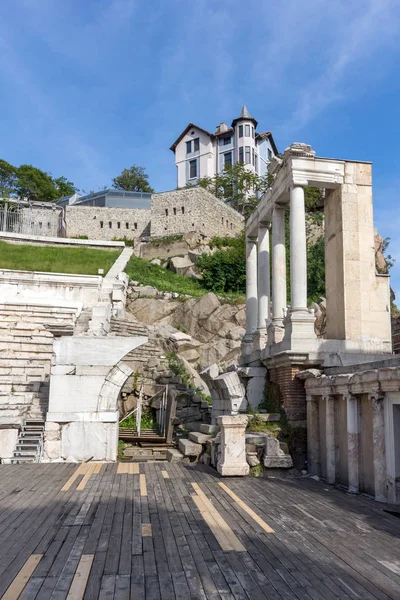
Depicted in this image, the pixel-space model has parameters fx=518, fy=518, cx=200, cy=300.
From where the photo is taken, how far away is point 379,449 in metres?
7.30

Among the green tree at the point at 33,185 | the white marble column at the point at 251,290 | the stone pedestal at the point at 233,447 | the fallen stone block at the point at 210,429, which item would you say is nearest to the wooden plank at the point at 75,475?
the stone pedestal at the point at 233,447

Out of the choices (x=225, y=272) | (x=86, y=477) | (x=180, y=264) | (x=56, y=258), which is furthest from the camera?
(x=180, y=264)

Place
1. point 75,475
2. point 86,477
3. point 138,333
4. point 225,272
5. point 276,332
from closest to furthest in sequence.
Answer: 1. point 86,477
2. point 75,475
3. point 276,332
4. point 138,333
5. point 225,272

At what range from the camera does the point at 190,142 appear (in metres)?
64.6

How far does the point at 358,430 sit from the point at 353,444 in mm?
231

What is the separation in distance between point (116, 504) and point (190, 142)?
6180cm

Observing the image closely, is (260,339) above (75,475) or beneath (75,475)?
above

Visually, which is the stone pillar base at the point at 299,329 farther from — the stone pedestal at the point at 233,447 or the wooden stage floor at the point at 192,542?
the wooden stage floor at the point at 192,542

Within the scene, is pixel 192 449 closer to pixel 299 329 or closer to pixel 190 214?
pixel 299 329

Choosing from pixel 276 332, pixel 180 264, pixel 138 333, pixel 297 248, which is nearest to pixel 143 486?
pixel 276 332

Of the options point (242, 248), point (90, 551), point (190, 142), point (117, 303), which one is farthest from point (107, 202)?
point (90, 551)

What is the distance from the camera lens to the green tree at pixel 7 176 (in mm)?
57438

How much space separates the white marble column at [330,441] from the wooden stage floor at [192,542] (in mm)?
537

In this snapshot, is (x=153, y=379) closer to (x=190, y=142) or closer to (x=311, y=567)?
(x=311, y=567)
